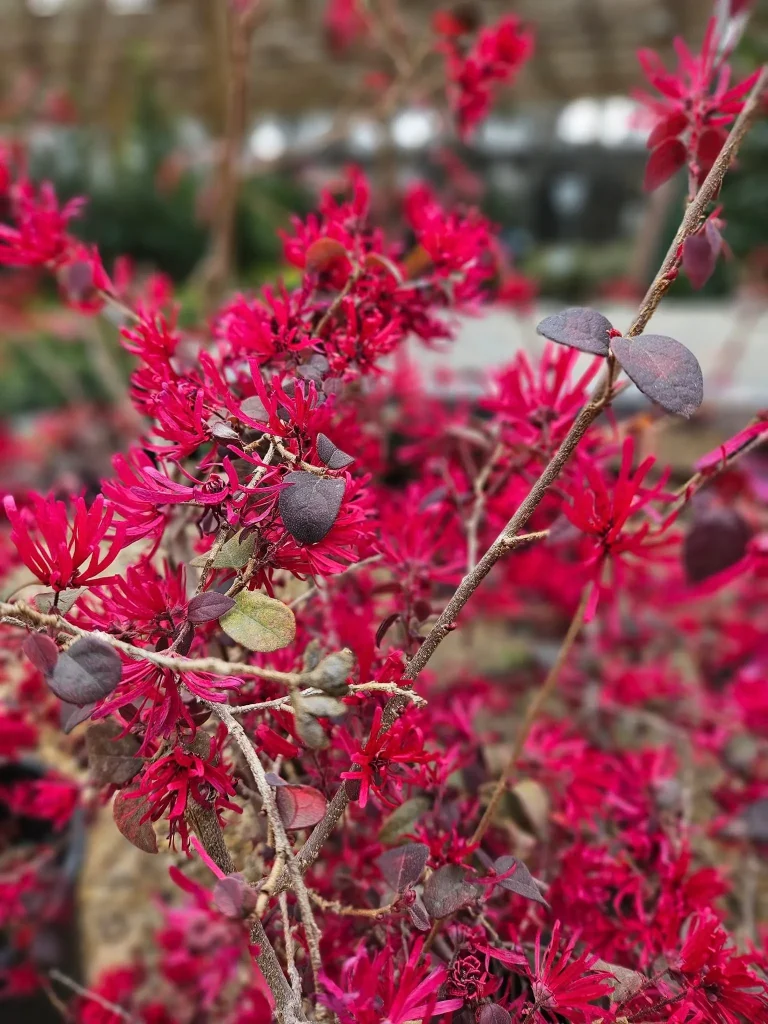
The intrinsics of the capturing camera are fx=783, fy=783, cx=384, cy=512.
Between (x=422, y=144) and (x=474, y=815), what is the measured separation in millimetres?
6003

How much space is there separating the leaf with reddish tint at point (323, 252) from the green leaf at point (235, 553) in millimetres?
163

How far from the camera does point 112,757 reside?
335mm

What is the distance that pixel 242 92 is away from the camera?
2.91 feet

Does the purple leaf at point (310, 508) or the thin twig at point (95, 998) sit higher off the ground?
the purple leaf at point (310, 508)

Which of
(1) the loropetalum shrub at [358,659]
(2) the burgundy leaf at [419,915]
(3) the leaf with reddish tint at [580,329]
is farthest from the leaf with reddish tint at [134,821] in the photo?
(3) the leaf with reddish tint at [580,329]

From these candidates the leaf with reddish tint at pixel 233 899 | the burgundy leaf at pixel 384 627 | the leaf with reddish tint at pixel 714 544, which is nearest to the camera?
the leaf with reddish tint at pixel 233 899

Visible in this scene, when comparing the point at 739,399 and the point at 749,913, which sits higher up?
the point at 749,913

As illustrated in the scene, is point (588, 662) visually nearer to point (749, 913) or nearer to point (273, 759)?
point (749, 913)

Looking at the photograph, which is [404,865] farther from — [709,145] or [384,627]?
[709,145]

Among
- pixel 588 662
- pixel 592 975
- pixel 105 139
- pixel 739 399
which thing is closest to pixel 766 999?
pixel 592 975

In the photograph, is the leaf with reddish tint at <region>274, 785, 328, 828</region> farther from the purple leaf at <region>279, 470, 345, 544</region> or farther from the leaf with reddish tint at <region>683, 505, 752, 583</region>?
the leaf with reddish tint at <region>683, 505, 752, 583</region>

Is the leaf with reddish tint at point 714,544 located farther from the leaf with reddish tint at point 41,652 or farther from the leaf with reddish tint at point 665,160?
the leaf with reddish tint at point 41,652

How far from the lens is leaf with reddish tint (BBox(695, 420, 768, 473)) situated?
1.25 feet

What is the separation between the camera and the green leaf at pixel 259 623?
29cm
